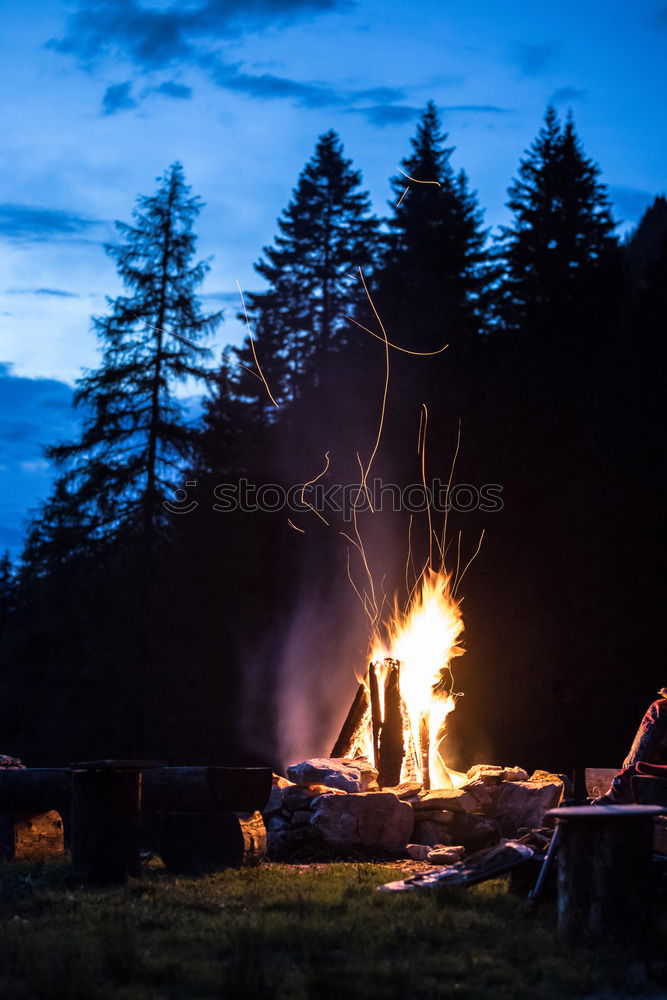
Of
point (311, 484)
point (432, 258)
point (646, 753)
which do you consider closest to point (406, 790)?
point (646, 753)

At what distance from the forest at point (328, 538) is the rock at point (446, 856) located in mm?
12078

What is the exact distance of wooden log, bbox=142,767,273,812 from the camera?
9273mm

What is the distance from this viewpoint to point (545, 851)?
7988mm

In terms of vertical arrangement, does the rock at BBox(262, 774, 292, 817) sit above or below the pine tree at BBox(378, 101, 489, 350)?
below

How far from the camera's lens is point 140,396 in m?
24.6

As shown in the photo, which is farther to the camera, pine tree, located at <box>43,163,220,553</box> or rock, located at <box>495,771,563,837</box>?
pine tree, located at <box>43,163,220,553</box>

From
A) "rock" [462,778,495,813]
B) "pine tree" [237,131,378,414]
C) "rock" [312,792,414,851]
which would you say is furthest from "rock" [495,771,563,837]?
"pine tree" [237,131,378,414]

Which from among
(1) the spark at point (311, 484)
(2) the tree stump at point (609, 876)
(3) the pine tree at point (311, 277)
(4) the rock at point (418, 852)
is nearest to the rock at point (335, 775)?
(4) the rock at point (418, 852)

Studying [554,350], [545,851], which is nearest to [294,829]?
[545,851]

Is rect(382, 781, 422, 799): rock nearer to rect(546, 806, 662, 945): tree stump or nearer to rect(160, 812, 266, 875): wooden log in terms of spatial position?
rect(160, 812, 266, 875): wooden log

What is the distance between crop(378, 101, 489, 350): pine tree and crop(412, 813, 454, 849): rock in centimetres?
1799

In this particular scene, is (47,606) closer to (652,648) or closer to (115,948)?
(652,648)

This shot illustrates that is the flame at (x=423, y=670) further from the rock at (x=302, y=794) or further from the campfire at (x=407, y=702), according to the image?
the rock at (x=302, y=794)

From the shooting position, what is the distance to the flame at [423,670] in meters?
12.1
